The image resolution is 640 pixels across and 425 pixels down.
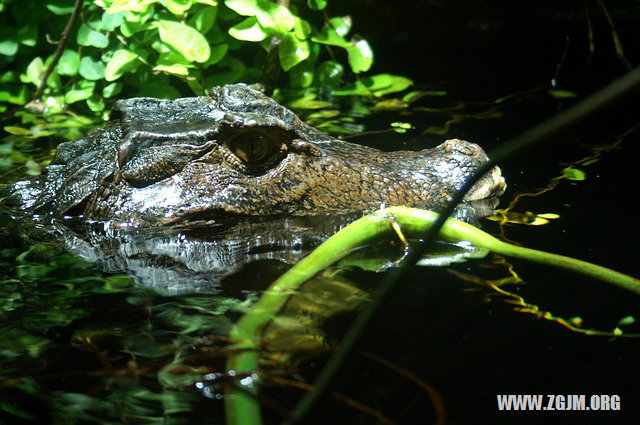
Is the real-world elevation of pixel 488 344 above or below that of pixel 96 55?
below

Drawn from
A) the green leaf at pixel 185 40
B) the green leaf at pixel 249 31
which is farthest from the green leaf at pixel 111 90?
the green leaf at pixel 249 31

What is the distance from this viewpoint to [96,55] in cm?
595

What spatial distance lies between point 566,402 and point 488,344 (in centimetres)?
36

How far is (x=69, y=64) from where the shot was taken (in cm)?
586

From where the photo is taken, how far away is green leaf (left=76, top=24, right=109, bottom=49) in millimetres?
5688

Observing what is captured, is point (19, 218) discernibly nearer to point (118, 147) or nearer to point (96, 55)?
point (118, 147)

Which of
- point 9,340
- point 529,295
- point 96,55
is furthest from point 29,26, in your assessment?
point 529,295

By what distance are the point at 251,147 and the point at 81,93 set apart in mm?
2855

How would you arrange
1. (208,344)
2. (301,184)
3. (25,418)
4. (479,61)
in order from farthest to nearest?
(479,61) < (301,184) < (208,344) < (25,418)

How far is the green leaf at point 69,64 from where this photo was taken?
5.86 metres

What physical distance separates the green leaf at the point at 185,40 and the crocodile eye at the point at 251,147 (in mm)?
1813

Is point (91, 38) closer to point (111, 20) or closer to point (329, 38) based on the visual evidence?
point (111, 20)

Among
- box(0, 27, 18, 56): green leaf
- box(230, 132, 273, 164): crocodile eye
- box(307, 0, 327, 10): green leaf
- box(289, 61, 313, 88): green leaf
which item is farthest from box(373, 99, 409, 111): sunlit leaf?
box(0, 27, 18, 56): green leaf

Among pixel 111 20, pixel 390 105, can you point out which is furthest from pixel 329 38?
pixel 111 20
